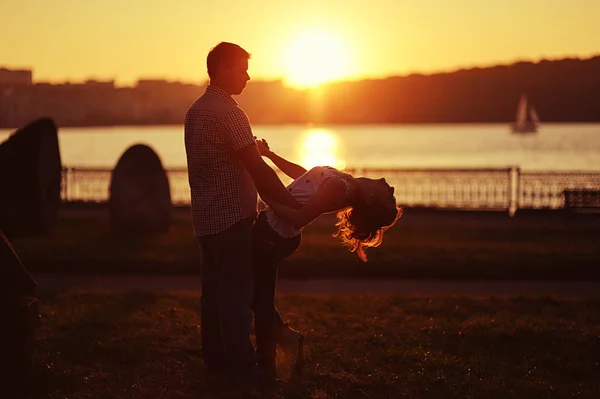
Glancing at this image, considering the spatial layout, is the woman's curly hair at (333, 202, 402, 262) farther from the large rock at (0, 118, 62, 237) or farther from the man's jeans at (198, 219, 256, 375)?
the large rock at (0, 118, 62, 237)

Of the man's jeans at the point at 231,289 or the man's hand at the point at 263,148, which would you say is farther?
the man's hand at the point at 263,148

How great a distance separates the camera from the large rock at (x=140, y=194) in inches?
635

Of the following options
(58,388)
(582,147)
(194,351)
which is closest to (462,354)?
(194,351)

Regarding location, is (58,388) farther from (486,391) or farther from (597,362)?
(597,362)

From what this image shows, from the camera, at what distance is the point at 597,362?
7.18m

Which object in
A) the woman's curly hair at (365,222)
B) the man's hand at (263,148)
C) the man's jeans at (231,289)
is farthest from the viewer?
the man's hand at (263,148)

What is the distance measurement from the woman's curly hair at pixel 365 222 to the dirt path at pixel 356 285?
14.4 feet

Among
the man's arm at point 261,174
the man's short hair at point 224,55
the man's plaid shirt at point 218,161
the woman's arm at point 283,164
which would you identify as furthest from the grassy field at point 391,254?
the man's short hair at point 224,55

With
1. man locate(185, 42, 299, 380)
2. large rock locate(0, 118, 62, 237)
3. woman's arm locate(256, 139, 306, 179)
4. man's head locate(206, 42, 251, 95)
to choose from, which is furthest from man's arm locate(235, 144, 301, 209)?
large rock locate(0, 118, 62, 237)

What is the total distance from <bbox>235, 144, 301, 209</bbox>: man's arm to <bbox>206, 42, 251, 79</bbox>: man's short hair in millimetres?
613

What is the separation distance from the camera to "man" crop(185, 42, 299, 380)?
5.77 meters

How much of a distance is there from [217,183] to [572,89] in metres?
167

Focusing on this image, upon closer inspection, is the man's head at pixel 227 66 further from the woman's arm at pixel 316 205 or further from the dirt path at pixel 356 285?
the dirt path at pixel 356 285

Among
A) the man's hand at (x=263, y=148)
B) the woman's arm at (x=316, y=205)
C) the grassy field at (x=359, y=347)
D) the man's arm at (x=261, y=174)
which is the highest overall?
the man's hand at (x=263, y=148)
